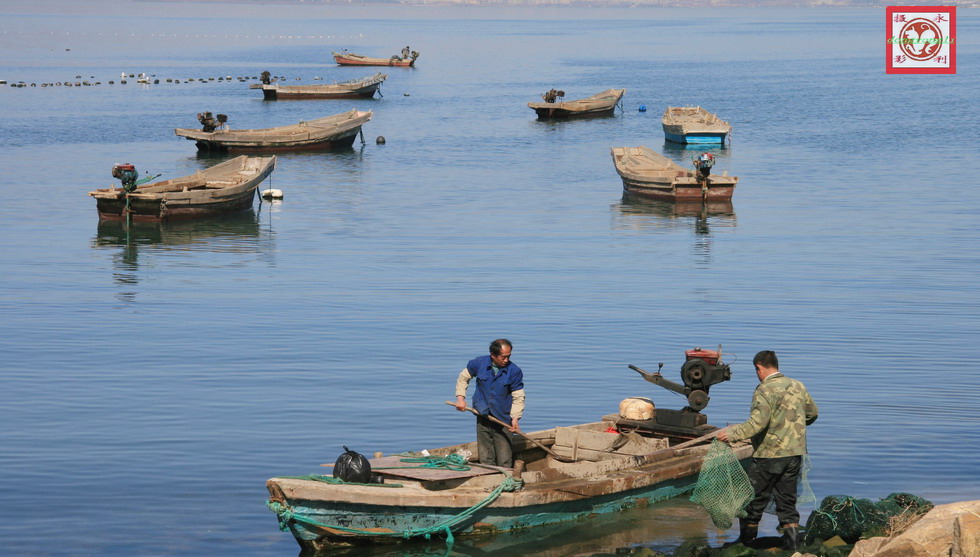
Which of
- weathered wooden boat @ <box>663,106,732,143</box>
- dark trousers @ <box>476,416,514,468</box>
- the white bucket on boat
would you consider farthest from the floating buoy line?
dark trousers @ <box>476,416,514,468</box>

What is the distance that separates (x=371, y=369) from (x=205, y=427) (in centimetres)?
434

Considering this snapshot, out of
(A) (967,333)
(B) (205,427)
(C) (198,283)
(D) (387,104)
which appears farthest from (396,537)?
(D) (387,104)

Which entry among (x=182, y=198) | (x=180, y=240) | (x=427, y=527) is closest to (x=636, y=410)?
(x=427, y=527)

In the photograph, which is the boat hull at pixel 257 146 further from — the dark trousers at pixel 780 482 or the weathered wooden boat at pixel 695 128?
the dark trousers at pixel 780 482

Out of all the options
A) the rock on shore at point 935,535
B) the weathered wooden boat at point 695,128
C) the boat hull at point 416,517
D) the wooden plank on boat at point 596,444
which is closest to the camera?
the rock on shore at point 935,535

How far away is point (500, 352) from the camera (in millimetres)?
14328

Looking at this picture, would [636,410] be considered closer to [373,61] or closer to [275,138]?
[275,138]

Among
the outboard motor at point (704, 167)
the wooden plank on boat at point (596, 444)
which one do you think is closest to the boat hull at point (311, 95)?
the outboard motor at point (704, 167)

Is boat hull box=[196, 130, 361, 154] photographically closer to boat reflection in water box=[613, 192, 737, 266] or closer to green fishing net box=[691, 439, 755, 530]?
boat reflection in water box=[613, 192, 737, 266]

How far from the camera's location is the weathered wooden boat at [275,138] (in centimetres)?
6275

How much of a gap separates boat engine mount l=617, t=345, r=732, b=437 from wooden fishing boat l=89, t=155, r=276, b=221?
28.8 metres

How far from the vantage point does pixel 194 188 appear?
44.6 meters

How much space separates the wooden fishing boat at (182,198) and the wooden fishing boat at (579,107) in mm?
36883

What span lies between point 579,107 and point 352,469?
71.2 metres
